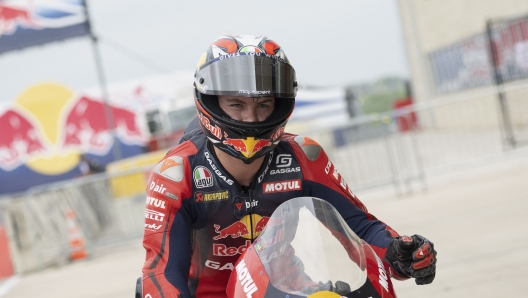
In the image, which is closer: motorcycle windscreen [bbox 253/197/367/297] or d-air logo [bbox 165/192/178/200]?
motorcycle windscreen [bbox 253/197/367/297]

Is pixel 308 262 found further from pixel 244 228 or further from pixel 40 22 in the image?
pixel 40 22

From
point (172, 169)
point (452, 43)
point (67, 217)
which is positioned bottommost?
point (67, 217)

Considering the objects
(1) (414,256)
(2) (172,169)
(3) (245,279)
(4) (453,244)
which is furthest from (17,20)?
(1) (414,256)

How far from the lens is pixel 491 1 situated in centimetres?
2000

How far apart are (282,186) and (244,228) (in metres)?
0.27

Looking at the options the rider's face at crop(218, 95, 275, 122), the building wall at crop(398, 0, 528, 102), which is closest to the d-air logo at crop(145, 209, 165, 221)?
the rider's face at crop(218, 95, 275, 122)

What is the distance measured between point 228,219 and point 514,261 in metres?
3.79

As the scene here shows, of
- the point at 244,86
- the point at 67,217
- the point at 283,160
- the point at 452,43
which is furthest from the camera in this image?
the point at 452,43

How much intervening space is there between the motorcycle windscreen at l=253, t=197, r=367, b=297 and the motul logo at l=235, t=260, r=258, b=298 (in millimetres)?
70

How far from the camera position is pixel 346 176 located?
12.2 metres

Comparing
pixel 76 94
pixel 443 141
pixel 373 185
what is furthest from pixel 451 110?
pixel 76 94

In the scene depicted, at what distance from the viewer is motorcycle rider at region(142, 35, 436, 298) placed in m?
2.93

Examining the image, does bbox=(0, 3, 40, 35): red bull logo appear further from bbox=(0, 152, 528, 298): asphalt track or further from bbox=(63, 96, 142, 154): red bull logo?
bbox=(63, 96, 142, 154): red bull logo

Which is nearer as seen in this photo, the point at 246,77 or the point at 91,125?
the point at 246,77
